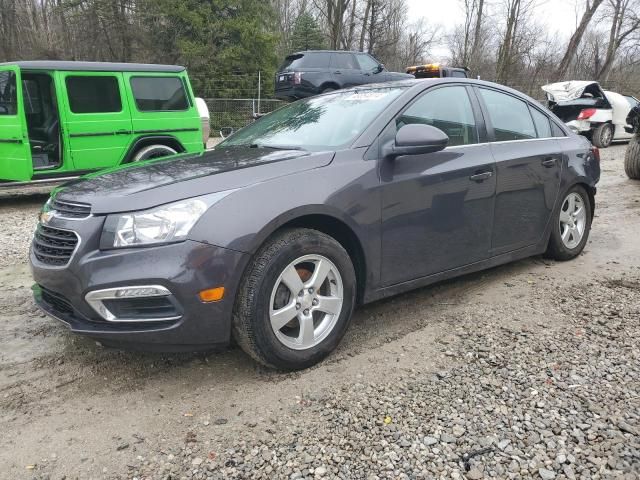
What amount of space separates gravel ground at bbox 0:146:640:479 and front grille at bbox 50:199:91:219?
847 millimetres

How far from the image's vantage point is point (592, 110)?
1330cm

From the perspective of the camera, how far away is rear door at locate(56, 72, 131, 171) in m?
7.48

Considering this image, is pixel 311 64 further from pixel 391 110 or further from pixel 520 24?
pixel 520 24

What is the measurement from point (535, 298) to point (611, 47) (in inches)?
1290

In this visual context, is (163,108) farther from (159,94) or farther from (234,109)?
(234,109)

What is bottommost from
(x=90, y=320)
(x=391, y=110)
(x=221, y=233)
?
(x=90, y=320)

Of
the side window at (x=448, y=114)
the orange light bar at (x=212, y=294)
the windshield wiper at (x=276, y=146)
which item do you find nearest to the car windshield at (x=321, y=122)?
the windshield wiper at (x=276, y=146)

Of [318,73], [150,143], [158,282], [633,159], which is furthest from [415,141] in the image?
[318,73]

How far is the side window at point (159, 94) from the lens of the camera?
8.20 metres

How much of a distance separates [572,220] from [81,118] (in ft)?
21.4

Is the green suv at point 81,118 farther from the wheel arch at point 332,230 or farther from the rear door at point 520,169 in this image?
the wheel arch at point 332,230

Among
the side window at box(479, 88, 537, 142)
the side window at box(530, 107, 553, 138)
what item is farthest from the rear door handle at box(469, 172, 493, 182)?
the side window at box(530, 107, 553, 138)

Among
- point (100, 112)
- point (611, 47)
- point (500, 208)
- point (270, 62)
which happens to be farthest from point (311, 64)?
point (611, 47)

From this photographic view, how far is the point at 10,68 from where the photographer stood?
7.14m
